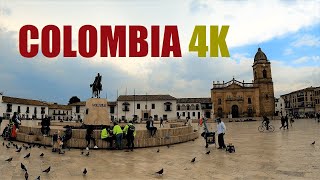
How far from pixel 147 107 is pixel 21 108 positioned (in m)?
30.9

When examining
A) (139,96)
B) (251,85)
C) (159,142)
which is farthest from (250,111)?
(159,142)

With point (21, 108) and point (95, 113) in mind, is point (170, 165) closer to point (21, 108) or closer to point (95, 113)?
point (95, 113)

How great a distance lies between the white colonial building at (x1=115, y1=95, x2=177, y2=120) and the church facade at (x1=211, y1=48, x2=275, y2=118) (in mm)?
11428

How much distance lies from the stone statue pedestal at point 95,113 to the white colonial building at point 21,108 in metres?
48.9

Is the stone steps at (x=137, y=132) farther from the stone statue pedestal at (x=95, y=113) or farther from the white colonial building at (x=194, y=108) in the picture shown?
the white colonial building at (x=194, y=108)

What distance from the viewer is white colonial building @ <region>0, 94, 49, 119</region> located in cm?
5888

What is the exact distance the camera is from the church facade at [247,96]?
→ 66938mm

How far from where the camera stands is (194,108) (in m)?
70.9

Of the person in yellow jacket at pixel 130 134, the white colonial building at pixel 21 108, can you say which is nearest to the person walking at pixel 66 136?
the person in yellow jacket at pixel 130 134

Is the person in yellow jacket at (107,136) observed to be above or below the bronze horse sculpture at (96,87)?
below

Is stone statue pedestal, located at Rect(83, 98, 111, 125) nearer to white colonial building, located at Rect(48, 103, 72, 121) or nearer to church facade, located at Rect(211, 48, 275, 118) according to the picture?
church facade, located at Rect(211, 48, 275, 118)

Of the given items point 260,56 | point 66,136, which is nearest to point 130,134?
point 66,136

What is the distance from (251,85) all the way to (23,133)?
62410 millimetres

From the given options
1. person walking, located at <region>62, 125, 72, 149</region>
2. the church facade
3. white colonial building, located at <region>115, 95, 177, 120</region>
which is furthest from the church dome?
person walking, located at <region>62, 125, 72, 149</region>
